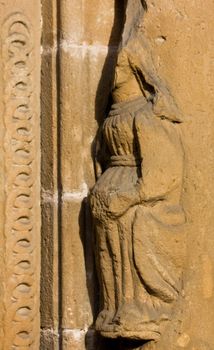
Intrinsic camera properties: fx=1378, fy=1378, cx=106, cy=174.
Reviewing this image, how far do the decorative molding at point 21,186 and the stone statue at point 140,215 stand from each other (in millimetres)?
380

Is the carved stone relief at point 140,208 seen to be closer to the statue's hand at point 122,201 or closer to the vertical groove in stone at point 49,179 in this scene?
the statue's hand at point 122,201

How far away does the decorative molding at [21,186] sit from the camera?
233 inches

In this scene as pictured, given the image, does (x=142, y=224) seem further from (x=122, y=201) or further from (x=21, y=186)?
(x=21, y=186)

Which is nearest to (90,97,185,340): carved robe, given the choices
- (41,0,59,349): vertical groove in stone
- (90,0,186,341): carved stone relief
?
(90,0,186,341): carved stone relief

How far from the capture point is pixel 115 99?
5824 millimetres

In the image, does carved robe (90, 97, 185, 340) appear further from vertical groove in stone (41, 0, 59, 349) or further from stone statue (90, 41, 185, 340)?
vertical groove in stone (41, 0, 59, 349)

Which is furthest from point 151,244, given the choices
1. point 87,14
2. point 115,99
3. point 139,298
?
point 87,14

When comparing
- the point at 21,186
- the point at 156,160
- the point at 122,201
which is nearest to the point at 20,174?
the point at 21,186

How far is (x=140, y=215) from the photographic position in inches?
220

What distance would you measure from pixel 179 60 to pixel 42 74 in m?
0.68

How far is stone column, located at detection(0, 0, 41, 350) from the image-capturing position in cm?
589

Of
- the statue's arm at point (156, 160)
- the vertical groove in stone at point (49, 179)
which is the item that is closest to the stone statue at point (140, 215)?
the statue's arm at point (156, 160)

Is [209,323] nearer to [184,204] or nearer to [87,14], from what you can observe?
[184,204]

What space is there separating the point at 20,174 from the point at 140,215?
0.65 m
